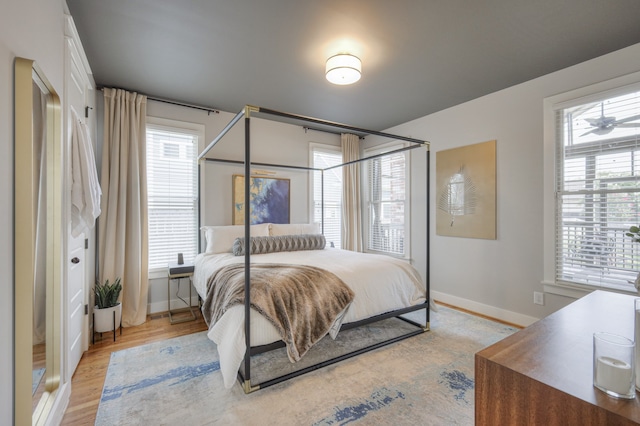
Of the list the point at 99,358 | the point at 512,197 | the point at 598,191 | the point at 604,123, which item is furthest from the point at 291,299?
the point at 604,123

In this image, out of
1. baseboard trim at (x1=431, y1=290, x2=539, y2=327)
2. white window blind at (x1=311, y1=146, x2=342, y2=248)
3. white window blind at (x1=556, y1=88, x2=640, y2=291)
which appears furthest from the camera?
white window blind at (x1=311, y1=146, x2=342, y2=248)

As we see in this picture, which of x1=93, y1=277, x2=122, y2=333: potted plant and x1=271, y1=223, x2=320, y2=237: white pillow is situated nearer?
x1=93, y1=277, x2=122, y2=333: potted plant

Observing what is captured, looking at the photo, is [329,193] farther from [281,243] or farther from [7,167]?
[7,167]

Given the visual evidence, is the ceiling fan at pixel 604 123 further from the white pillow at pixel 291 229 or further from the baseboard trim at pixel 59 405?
the baseboard trim at pixel 59 405

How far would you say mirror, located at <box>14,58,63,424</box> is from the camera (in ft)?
4.00

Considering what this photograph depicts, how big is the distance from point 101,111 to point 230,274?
2.56 meters

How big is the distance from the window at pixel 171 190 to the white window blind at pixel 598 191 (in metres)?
4.20

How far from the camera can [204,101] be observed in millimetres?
3660

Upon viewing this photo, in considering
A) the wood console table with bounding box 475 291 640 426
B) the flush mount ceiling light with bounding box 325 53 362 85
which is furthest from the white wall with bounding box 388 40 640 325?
the wood console table with bounding box 475 291 640 426

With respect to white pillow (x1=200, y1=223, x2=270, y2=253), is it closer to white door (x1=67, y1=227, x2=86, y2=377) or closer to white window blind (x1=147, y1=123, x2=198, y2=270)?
white window blind (x1=147, y1=123, x2=198, y2=270)

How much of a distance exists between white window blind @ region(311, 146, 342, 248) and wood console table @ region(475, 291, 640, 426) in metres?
3.87

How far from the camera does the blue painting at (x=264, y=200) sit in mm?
4156

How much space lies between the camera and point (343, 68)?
8.22 feet

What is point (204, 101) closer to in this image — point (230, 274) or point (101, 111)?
point (101, 111)
